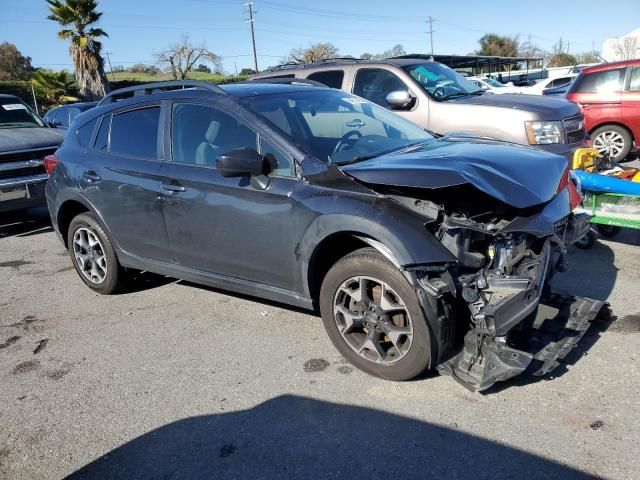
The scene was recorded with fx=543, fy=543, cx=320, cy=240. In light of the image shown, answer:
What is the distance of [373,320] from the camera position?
3.39 m

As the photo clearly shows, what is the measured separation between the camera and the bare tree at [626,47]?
1608 inches

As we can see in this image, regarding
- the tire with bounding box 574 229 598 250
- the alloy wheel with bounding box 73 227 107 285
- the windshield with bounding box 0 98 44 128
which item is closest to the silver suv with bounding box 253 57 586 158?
the tire with bounding box 574 229 598 250

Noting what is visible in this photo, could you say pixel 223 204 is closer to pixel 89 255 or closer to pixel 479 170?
pixel 479 170

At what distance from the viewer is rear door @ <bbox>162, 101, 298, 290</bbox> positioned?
12.3ft

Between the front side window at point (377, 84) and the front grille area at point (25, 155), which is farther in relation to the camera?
the front grille area at point (25, 155)

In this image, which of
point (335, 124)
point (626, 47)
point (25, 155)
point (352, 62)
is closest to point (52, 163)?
point (25, 155)

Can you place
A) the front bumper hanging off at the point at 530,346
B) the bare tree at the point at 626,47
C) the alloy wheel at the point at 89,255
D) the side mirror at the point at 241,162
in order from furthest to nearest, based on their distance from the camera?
the bare tree at the point at 626,47, the alloy wheel at the point at 89,255, the side mirror at the point at 241,162, the front bumper hanging off at the point at 530,346

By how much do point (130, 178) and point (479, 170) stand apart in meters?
2.93

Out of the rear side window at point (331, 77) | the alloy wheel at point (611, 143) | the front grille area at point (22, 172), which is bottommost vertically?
the alloy wheel at point (611, 143)

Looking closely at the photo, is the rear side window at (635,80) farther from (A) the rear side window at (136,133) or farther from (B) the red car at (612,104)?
(A) the rear side window at (136,133)

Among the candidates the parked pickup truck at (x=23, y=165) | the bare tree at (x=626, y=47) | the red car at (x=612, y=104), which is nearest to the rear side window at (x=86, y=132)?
the parked pickup truck at (x=23, y=165)

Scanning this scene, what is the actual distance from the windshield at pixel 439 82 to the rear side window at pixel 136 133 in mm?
4044

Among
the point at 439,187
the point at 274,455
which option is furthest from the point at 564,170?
the point at 274,455

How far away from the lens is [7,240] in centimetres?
802
